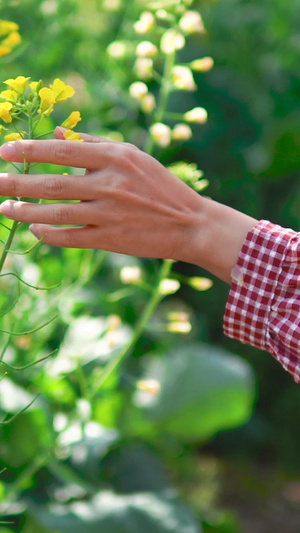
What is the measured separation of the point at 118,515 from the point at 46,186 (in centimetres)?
86

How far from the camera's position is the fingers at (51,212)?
1.81ft

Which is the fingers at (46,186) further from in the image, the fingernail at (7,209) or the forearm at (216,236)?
the forearm at (216,236)

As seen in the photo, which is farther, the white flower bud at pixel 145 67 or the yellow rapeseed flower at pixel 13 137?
the white flower bud at pixel 145 67

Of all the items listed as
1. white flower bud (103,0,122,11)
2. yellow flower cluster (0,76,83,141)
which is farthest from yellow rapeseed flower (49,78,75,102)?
white flower bud (103,0,122,11)

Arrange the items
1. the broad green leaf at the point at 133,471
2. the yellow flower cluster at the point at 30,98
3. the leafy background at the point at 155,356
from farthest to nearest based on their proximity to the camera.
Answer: the broad green leaf at the point at 133,471 → the leafy background at the point at 155,356 → the yellow flower cluster at the point at 30,98

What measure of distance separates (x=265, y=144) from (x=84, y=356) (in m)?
1.65

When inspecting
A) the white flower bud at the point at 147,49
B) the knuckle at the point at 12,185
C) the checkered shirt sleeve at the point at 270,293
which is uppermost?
the knuckle at the point at 12,185

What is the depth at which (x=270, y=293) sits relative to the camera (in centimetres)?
74

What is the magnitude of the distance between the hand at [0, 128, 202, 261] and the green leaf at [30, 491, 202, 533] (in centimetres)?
65

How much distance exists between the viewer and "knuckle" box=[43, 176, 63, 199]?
56 cm

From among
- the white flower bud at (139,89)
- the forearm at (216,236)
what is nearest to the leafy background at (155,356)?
the white flower bud at (139,89)

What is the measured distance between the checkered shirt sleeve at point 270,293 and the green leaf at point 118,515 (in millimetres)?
579

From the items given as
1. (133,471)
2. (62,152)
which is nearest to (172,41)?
(62,152)

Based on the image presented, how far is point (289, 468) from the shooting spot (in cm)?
264
